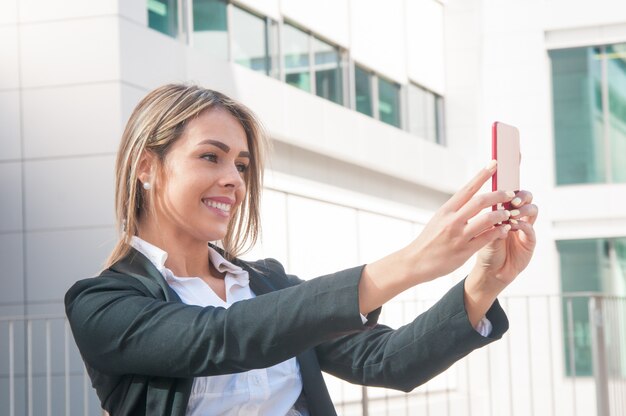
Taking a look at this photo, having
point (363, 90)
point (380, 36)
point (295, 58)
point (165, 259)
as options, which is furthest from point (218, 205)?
point (380, 36)

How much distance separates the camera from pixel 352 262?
18.8m

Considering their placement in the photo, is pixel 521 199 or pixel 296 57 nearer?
pixel 521 199

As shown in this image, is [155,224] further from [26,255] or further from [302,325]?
[26,255]

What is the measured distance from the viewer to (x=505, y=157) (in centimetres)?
217

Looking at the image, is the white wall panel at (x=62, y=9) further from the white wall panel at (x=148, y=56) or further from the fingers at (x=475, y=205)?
the fingers at (x=475, y=205)

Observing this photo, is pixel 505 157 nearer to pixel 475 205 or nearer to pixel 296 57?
pixel 475 205

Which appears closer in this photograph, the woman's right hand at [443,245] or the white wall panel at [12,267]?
the woman's right hand at [443,245]

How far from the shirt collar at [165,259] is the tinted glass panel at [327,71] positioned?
50.1 ft

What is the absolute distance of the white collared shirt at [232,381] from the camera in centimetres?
238

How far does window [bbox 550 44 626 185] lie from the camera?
1880cm

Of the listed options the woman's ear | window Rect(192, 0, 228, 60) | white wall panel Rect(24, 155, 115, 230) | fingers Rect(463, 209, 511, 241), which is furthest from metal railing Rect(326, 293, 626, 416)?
fingers Rect(463, 209, 511, 241)

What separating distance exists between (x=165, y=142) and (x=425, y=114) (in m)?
20.4

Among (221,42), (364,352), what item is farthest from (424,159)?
(364,352)

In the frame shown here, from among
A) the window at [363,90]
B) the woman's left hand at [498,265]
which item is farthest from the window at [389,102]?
the woman's left hand at [498,265]
